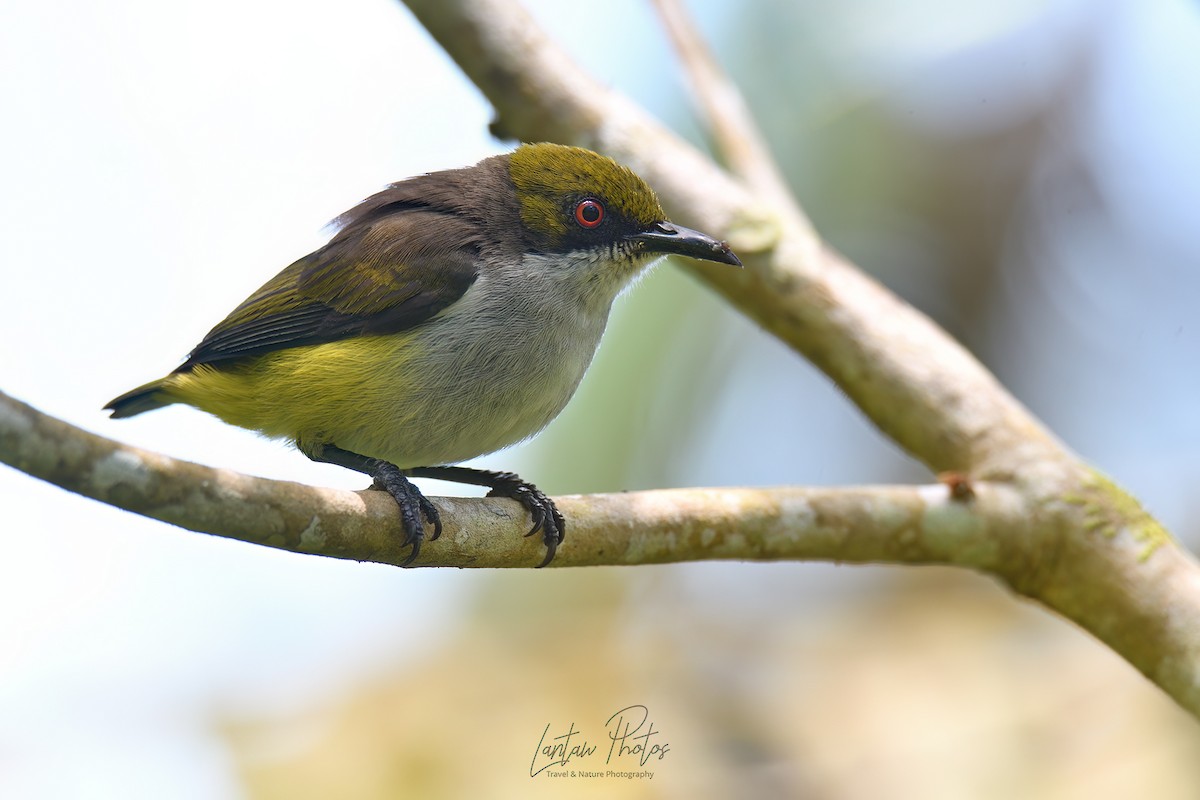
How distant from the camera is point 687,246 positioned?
191 inches

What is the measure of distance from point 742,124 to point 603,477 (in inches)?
197

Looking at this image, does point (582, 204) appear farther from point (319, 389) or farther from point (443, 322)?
point (319, 389)

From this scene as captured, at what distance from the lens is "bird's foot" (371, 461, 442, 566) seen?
3.68 meters

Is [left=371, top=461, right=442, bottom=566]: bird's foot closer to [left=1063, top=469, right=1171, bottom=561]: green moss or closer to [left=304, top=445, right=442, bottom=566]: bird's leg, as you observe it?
[left=304, top=445, right=442, bottom=566]: bird's leg

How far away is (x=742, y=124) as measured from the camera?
20.9ft

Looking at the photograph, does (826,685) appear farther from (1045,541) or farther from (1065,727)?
(1045,541)

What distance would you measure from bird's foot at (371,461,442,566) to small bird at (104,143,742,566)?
0.02 m

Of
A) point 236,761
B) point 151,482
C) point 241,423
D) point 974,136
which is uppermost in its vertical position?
point 151,482

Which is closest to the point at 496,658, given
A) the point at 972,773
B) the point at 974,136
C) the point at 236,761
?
the point at 236,761

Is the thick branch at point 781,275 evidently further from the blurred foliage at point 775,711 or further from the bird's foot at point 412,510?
the blurred foliage at point 775,711

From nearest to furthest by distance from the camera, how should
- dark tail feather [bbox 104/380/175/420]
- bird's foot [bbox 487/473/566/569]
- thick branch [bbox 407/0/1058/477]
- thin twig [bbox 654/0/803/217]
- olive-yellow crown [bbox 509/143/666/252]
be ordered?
1. bird's foot [bbox 487/473/566/569]
2. olive-yellow crown [bbox 509/143/666/252]
3. dark tail feather [bbox 104/380/175/420]
4. thick branch [bbox 407/0/1058/477]
5. thin twig [bbox 654/0/803/217]

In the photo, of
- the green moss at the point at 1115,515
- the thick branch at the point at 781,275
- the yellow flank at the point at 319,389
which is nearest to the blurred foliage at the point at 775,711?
the green moss at the point at 1115,515

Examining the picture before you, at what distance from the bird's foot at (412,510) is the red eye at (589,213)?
4.82 feet

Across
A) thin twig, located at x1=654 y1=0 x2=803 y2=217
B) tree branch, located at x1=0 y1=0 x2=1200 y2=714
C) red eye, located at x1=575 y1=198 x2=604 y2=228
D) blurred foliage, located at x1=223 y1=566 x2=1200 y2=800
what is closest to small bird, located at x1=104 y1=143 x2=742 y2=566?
red eye, located at x1=575 y1=198 x2=604 y2=228
